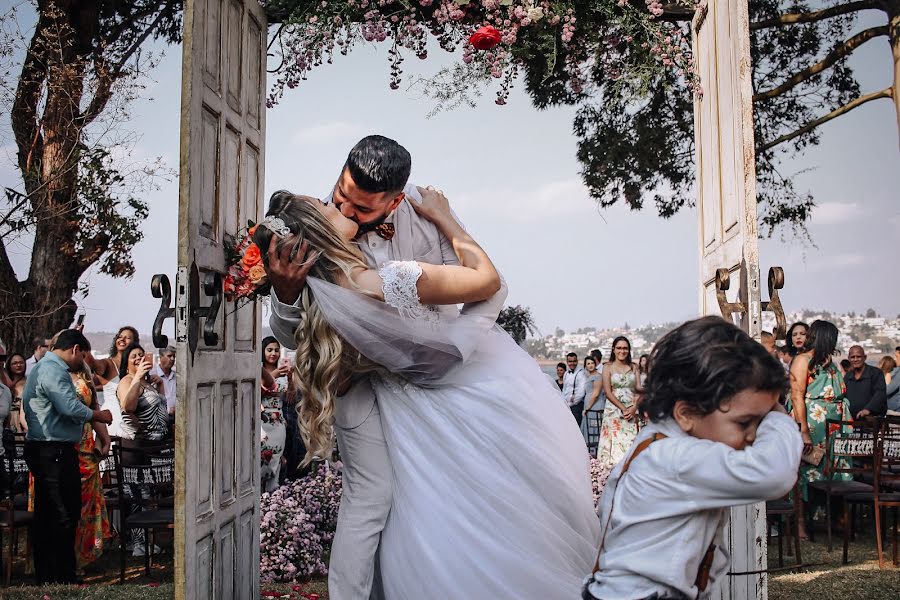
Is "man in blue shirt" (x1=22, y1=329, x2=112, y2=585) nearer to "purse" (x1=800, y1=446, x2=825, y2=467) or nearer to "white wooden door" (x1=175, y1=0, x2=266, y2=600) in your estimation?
"white wooden door" (x1=175, y1=0, x2=266, y2=600)

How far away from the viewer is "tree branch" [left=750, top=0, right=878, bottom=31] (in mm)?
8266

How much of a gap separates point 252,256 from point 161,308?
495 millimetres

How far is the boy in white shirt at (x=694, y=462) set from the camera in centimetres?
169

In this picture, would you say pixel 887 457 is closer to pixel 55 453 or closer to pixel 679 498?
pixel 679 498

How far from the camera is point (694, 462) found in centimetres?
172

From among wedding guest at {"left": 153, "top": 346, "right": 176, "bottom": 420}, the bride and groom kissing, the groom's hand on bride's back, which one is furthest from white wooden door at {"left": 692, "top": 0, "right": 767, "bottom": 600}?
wedding guest at {"left": 153, "top": 346, "right": 176, "bottom": 420}

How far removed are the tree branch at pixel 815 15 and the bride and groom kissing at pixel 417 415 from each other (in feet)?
22.3

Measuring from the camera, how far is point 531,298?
10.2m

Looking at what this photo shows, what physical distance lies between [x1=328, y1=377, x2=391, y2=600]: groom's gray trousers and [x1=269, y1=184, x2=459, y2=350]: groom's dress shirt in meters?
0.29

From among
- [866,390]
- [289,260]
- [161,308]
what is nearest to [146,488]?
[161,308]

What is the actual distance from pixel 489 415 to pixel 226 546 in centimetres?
144

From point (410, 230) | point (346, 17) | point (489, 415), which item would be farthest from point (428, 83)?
point (489, 415)

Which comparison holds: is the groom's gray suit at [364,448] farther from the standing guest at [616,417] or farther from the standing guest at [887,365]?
the standing guest at [887,365]

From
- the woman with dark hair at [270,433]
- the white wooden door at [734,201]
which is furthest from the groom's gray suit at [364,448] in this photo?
the woman with dark hair at [270,433]
